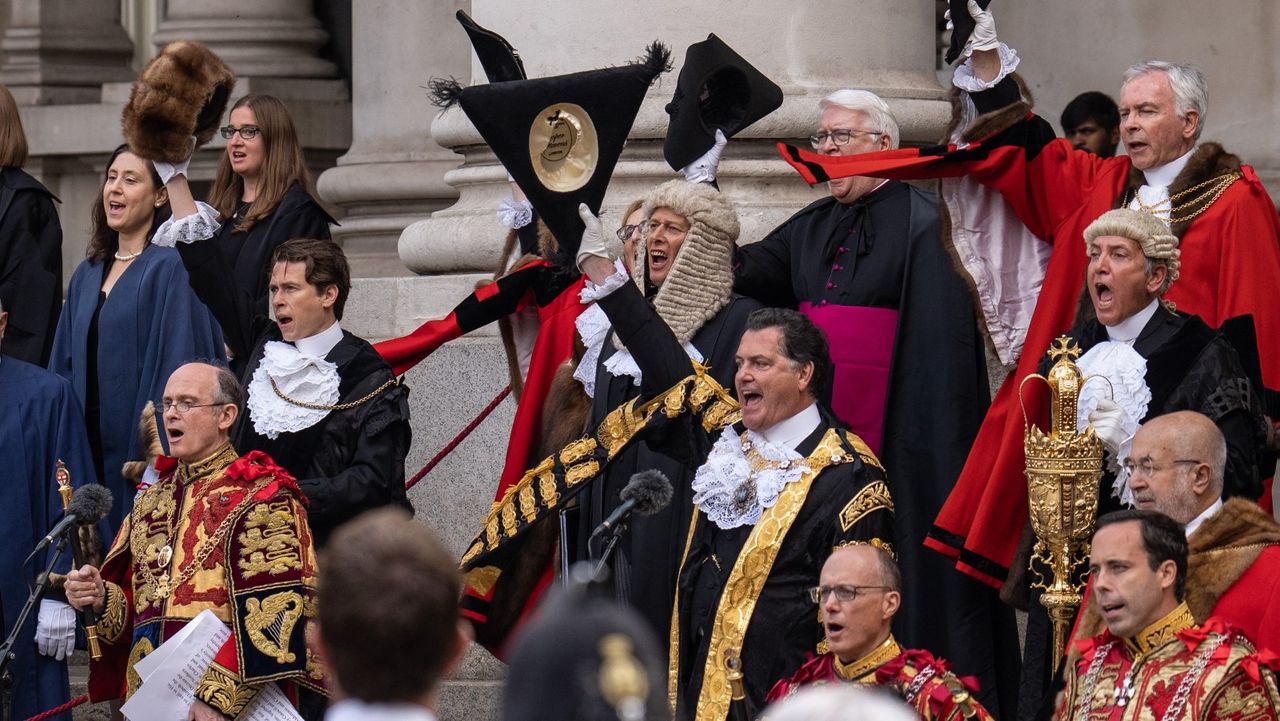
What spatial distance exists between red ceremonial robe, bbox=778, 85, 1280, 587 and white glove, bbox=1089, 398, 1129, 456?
14.5 inches

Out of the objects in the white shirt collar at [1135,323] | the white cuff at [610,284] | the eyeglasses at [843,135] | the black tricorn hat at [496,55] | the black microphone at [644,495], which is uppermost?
the black tricorn hat at [496,55]

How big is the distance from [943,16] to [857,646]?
514cm

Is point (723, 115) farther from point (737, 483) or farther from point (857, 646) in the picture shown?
point (857, 646)

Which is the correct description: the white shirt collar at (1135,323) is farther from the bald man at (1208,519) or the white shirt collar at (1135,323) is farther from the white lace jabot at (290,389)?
the white lace jabot at (290,389)

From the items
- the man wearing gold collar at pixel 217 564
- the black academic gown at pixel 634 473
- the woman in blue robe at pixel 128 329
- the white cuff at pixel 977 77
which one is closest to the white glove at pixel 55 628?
the man wearing gold collar at pixel 217 564

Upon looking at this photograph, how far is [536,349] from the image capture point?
724 centimetres

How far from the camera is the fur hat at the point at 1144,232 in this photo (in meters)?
5.78

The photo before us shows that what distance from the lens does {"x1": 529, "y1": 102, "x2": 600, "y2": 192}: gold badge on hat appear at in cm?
613

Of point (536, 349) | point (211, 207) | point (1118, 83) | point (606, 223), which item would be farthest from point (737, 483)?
point (1118, 83)

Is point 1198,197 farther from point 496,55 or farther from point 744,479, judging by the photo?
point 496,55

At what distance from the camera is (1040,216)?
671 cm

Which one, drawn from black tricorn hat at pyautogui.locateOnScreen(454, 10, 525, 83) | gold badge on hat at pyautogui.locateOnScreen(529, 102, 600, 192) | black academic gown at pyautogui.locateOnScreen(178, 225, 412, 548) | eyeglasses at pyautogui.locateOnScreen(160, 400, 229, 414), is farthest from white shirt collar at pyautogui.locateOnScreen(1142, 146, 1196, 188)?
eyeglasses at pyautogui.locateOnScreen(160, 400, 229, 414)

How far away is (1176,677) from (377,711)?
2.65 meters

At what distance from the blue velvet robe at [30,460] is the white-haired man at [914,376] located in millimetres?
2413
